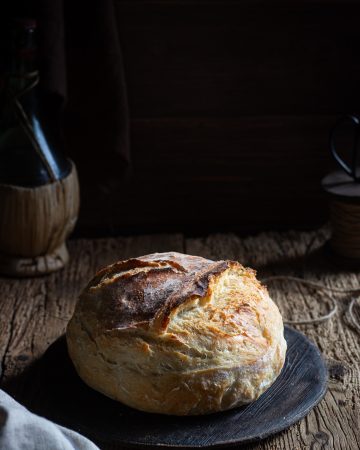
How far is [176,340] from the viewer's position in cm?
133

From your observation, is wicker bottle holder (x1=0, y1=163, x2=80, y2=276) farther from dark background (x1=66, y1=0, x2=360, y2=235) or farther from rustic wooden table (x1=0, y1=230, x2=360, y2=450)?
dark background (x1=66, y1=0, x2=360, y2=235)

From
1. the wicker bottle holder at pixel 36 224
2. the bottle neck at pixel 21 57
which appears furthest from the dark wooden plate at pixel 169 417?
the bottle neck at pixel 21 57

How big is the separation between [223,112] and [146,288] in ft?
3.40

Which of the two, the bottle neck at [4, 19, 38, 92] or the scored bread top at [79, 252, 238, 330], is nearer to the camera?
the scored bread top at [79, 252, 238, 330]

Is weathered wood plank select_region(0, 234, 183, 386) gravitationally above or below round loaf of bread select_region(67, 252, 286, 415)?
below

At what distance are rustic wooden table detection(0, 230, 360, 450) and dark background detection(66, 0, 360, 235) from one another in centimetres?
14

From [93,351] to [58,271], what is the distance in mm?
748

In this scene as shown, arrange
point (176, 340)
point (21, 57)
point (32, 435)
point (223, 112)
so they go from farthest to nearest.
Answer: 1. point (223, 112)
2. point (21, 57)
3. point (176, 340)
4. point (32, 435)

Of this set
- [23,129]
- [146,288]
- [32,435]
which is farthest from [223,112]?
[32,435]

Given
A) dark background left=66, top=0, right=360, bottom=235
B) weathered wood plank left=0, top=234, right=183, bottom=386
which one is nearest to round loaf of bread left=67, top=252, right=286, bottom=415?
weathered wood plank left=0, top=234, right=183, bottom=386

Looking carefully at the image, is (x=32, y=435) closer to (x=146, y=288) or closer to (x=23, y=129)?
(x=146, y=288)

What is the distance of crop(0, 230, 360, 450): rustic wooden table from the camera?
141 cm

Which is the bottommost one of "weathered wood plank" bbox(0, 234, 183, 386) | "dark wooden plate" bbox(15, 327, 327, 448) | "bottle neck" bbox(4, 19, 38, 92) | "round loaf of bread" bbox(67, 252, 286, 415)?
"weathered wood plank" bbox(0, 234, 183, 386)

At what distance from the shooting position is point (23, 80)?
195 centimetres
